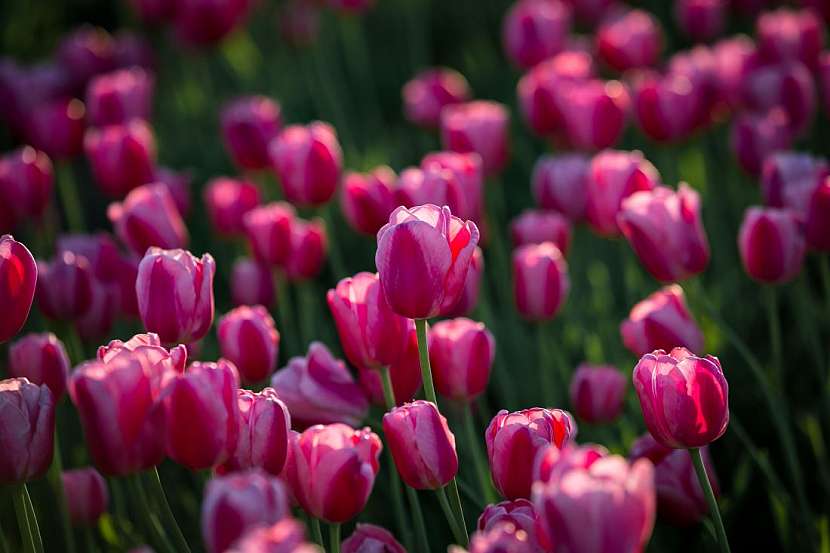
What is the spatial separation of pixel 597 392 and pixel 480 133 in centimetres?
95

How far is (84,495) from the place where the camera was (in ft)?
6.03

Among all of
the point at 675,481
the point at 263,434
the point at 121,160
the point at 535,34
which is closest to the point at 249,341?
the point at 263,434

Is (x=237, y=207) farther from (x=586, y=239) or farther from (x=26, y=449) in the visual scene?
(x=26, y=449)

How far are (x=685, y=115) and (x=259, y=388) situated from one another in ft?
4.96

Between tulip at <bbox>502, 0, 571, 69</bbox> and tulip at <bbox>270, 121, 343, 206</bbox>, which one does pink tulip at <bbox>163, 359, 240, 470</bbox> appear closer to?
tulip at <bbox>270, 121, 343, 206</bbox>

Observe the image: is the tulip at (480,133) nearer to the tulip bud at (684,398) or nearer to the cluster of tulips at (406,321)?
the cluster of tulips at (406,321)

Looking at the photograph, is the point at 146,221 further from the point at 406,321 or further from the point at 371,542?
the point at 371,542

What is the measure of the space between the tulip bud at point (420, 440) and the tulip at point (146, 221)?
3.43 ft

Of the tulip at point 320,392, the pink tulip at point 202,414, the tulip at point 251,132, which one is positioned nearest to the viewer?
the pink tulip at point 202,414

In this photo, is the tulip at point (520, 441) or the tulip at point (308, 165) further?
the tulip at point (308, 165)

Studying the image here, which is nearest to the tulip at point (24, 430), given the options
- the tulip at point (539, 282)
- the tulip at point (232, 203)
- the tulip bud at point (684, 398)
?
the tulip bud at point (684, 398)

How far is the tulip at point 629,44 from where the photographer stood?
3.38 meters

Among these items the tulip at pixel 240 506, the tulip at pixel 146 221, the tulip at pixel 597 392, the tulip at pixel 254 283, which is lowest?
the tulip at pixel 597 392

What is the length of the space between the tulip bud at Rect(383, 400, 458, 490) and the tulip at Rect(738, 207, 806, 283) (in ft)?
2.80
